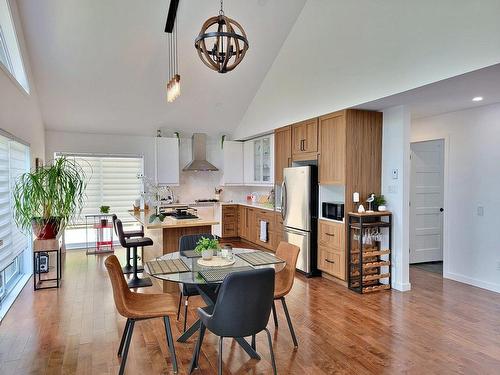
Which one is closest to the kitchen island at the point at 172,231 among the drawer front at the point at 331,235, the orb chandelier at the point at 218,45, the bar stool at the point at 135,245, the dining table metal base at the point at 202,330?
the bar stool at the point at 135,245

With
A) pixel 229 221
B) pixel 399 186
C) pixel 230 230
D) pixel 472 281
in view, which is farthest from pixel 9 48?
pixel 472 281

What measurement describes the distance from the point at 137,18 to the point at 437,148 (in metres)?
5.19

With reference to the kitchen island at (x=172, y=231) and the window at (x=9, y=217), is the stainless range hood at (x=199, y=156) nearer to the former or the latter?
the kitchen island at (x=172, y=231)

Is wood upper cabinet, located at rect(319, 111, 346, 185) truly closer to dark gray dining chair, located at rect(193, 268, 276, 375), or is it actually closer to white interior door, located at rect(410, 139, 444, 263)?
white interior door, located at rect(410, 139, 444, 263)

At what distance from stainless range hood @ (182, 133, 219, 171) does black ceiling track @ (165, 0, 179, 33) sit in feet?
9.49

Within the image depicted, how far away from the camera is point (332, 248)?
186 inches

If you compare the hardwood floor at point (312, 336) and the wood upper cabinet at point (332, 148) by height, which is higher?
the wood upper cabinet at point (332, 148)

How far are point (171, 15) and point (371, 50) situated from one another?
2843 millimetres

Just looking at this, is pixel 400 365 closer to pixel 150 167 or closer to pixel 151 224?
pixel 151 224

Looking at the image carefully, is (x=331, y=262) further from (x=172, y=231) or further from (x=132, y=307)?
(x=132, y=307)

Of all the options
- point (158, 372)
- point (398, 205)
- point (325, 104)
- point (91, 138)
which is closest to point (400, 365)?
point (158, 372)

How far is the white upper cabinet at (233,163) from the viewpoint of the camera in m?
7.86

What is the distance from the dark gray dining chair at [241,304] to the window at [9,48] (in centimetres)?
350

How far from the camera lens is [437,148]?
577 cm
